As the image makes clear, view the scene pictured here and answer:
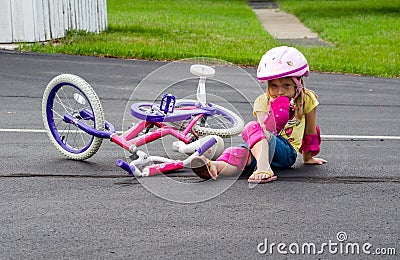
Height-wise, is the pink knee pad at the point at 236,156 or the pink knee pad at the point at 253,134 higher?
the pink knee pad at the point at 253,134

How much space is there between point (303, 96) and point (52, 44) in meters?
9.22

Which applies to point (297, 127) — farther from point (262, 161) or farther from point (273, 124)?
point (262, 161)

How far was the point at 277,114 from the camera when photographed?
19.3 ft

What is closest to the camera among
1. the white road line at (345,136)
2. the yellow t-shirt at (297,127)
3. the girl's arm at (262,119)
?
the girl's arm at (262,119)

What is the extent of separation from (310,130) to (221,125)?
2.30ft

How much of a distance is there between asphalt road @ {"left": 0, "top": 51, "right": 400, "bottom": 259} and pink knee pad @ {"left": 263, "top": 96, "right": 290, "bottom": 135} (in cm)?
21

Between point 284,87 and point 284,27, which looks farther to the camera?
point 284,27

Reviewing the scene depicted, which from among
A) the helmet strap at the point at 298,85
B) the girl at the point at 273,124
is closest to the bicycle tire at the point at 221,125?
the girl at the point at 273,124

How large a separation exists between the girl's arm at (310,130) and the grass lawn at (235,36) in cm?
687

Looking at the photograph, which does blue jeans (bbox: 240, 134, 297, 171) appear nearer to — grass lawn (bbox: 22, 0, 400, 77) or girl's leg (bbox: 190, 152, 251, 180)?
girl's leg (bbox: 190, 152, 251, 180)

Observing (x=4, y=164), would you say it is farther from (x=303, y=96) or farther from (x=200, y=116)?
(x=303, y=96)
